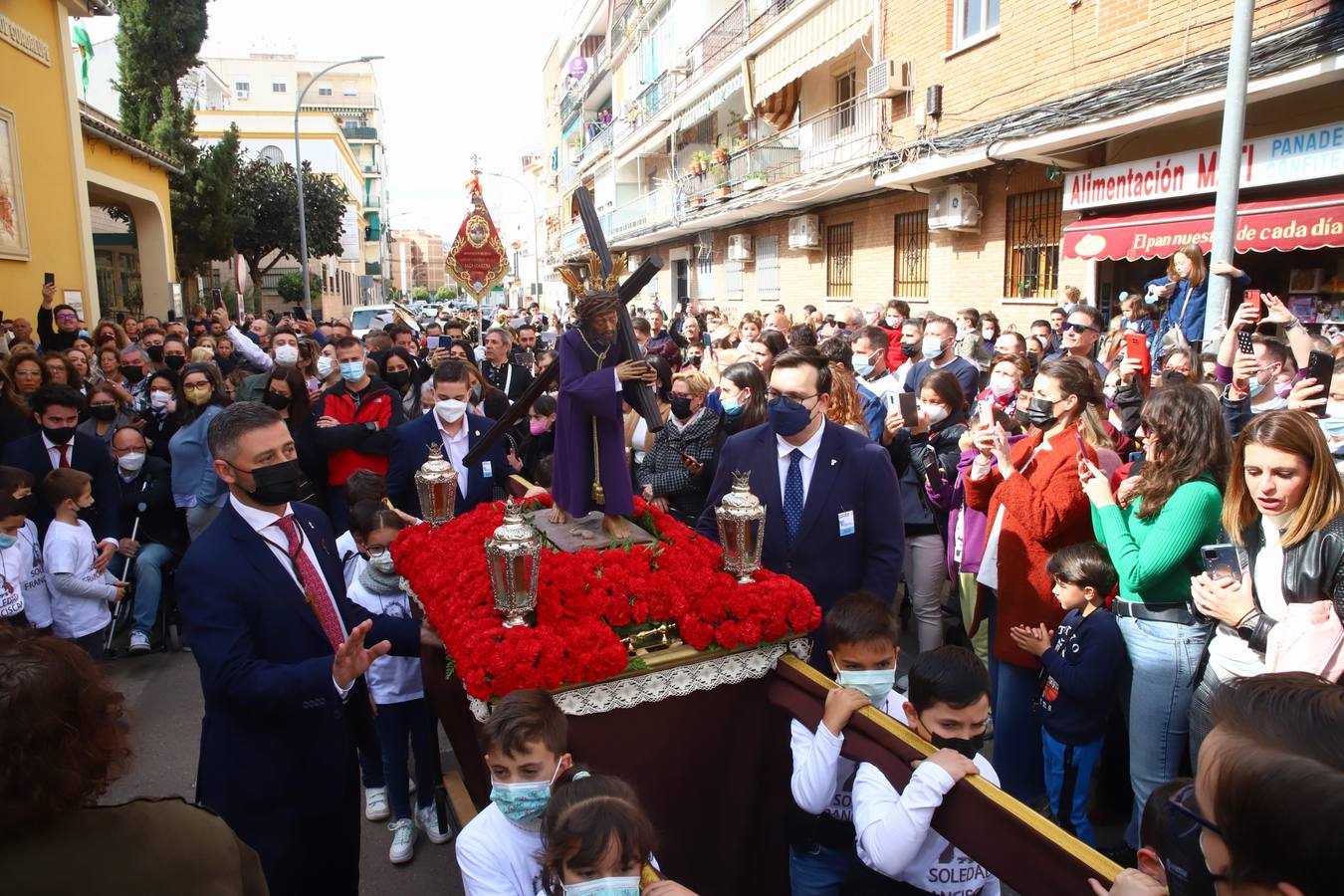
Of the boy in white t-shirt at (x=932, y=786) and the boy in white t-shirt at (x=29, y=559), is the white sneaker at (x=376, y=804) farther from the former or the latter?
the boy in white t-shirt at (x=932, y=786)

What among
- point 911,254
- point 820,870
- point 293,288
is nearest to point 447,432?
point 820,870

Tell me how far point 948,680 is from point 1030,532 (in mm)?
1809

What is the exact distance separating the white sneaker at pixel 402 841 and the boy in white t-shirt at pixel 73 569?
2471 millimetres

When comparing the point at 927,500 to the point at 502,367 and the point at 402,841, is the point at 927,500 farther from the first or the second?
the point at 502,367

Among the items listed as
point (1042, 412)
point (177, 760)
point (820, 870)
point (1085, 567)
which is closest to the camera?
point (820, 870)

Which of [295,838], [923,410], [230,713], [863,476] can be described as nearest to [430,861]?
[295,838]

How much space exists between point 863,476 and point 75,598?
455 cm

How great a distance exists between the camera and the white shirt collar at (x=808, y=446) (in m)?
3.63

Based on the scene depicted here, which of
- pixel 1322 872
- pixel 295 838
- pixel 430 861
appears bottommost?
pixel 430 861

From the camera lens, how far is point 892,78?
1472 cm

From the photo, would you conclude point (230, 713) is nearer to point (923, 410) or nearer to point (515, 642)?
point (515, 642)

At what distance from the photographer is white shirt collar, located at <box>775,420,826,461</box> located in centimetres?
363

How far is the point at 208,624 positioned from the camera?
→ 260cm

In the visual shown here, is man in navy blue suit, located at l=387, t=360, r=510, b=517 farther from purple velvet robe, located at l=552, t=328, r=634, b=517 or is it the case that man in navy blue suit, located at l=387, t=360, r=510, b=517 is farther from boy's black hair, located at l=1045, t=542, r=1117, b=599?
boy's black hair, located at l=1045, t=542, r=1117, b=599
